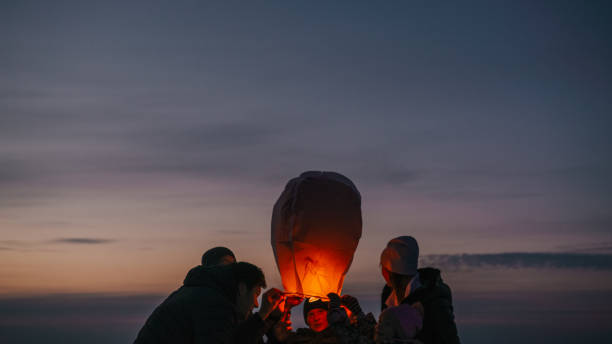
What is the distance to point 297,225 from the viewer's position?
9578 mm

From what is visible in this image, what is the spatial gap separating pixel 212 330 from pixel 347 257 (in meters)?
3.51

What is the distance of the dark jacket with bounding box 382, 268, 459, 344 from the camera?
7.43 meters

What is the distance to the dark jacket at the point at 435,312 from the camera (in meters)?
7.43

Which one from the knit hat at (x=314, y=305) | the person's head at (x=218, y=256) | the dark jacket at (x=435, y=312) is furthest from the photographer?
the person's head at (x=218, y=256)

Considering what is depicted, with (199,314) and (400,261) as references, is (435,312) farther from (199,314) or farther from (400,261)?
(199,314)

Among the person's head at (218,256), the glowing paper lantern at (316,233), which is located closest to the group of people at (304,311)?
the glowing paper lantern at (316,233)

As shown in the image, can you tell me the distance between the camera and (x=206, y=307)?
665 cm

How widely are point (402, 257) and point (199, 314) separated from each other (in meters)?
2.69

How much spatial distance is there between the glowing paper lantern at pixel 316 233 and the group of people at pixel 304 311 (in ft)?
1.67

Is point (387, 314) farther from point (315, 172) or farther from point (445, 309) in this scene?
point (315, 172)

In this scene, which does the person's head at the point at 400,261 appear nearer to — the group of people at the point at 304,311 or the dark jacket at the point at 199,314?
the group of people at the point at 304,311

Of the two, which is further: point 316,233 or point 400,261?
point 316,233

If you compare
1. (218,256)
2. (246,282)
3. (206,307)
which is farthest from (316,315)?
(206,307)

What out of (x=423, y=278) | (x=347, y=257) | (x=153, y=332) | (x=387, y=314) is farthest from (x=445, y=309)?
(x=153, y=332)
